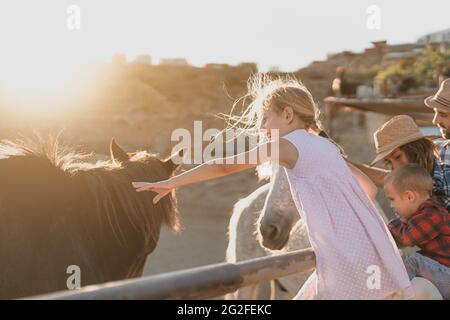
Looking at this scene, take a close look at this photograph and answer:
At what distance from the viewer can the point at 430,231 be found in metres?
2.24

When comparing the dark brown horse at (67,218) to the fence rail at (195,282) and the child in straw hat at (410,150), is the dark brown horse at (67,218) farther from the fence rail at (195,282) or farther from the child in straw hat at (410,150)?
the child in straw hat at (410,150)

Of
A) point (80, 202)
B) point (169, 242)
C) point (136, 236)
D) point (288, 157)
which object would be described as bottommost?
point (169, 242)

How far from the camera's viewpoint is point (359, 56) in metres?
29.9

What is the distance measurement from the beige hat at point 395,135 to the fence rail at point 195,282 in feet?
2.81

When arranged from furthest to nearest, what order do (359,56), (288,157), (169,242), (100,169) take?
(359,56), (169,242), (100,169), (288,157)

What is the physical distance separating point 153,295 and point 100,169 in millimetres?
1726

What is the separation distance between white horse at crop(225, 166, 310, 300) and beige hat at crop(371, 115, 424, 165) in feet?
5.72

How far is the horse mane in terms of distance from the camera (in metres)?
2.67

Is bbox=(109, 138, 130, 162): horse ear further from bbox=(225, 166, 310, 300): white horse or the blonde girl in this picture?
the blonde girl

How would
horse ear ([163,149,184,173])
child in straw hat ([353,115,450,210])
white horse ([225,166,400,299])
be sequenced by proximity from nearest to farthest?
child in straw hat ([353,115,450,210]) → horse ear ([163,149,184,173]) → white horse ([225,166,400,299])

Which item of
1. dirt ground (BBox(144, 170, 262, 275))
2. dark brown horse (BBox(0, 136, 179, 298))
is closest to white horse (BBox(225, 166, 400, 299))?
dark brown horse (BBox(0, 136, 179, 298))

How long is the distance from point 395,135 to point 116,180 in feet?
4.41

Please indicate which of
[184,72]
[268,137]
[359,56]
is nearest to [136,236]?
[268,137]
